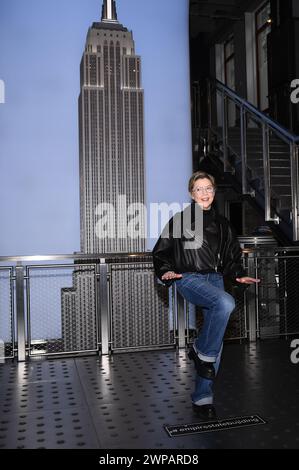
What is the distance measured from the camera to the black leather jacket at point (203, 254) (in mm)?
2586

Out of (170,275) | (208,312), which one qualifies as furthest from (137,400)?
(170,275)

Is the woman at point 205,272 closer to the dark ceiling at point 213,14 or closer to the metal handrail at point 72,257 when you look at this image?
the metal handrail at point 72,257

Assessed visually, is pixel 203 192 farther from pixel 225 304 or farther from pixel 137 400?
pixel 137 400

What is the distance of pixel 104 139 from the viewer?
19.4ft

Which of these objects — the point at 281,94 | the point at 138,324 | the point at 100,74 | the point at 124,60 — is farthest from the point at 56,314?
the point at 281,94

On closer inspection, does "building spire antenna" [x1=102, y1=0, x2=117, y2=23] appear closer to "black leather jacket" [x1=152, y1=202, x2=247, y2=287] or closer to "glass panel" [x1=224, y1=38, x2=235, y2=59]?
"black leather jacket" [x1=152, y1=202, x2=247, y2=287]

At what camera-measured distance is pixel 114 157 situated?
17.6 feet

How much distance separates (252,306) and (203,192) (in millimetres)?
2329

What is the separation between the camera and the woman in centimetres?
248

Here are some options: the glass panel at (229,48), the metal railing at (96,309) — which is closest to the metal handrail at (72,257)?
the metal railing at (96,309)

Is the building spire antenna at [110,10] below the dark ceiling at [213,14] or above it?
below

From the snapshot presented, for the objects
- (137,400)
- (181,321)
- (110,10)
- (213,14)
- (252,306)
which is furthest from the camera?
(213,14)

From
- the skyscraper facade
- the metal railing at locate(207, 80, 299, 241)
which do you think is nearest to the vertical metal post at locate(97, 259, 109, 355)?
Result: the skyscraper facade
